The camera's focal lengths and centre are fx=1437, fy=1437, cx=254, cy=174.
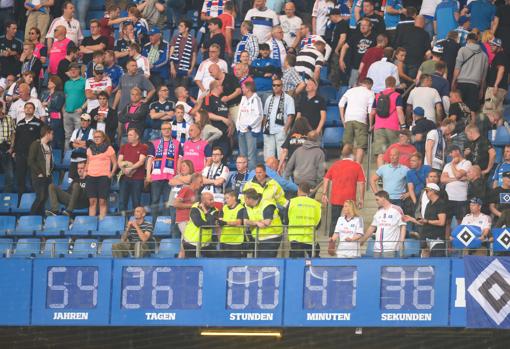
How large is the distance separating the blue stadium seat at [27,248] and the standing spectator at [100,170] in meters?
1.13

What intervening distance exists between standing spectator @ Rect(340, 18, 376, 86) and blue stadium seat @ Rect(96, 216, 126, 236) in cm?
438

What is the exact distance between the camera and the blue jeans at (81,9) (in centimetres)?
2609

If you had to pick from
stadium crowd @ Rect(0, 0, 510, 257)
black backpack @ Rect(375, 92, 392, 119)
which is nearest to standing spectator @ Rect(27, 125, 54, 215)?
stadium crowd @ Rect(0, 0, 510, 257)

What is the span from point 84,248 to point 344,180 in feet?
12.7

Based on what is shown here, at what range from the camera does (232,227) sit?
18328mm

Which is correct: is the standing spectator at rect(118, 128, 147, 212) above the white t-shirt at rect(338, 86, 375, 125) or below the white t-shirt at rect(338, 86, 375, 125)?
below

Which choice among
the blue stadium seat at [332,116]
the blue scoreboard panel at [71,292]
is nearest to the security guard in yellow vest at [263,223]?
the blue scoreboard panel at [71,292]

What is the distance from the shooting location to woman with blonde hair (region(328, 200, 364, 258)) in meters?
18.0

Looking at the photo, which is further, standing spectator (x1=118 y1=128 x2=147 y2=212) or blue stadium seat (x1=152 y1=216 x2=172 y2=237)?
standing spectator (x1=118 y1=128 x2=147 y2=212)

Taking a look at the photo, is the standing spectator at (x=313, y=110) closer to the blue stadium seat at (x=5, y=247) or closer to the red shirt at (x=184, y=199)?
the red shirt at (x=184, y=199)

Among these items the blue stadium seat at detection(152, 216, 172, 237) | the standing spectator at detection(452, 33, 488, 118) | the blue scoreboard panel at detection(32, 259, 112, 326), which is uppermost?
the standing spectator at detection(452, 33, 488, 118)

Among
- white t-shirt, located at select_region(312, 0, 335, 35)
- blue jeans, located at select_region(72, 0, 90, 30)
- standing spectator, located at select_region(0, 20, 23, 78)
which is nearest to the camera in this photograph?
white t-shirt, located at select_region(312, 0, 335, 35)

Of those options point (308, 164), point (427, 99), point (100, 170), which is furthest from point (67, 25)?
point (427, 99)

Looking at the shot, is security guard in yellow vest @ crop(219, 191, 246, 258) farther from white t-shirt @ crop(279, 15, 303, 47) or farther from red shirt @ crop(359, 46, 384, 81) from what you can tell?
white t-shirt @ crop(279, 15, 303, 47)
